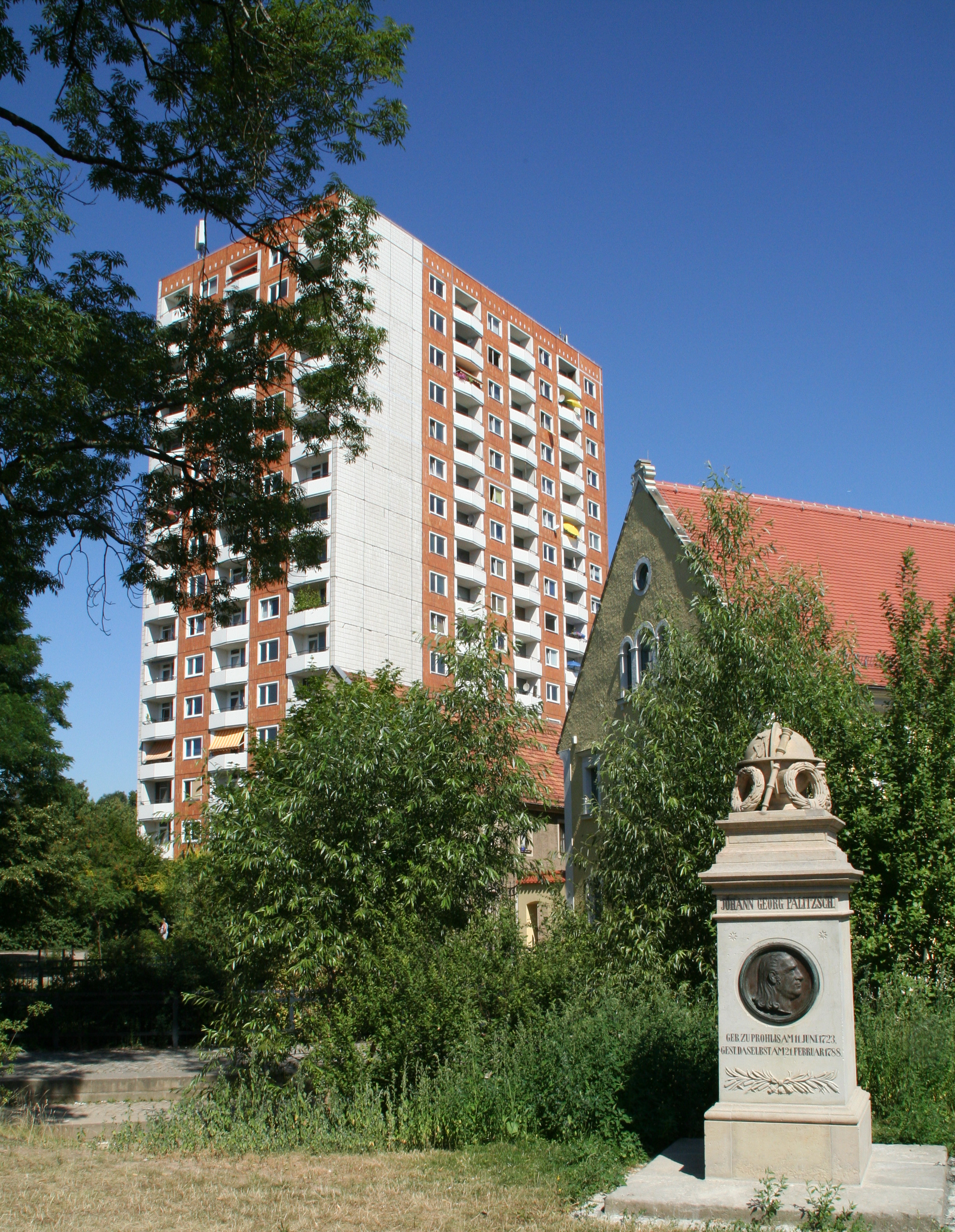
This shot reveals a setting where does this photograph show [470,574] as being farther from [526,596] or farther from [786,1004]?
[786,1004]

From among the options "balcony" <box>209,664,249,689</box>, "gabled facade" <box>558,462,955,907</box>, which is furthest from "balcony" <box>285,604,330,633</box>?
"gabled facade" <box>558,462,955,907</box>

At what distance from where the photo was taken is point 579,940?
1266 cm

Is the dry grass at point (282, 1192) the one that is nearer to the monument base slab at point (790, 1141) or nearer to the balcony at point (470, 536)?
the monument base slab at point (790, 1141)

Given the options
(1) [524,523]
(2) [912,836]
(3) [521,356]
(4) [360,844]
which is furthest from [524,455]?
(2) [912,836]

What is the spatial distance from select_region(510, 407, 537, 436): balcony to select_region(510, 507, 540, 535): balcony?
151 inches

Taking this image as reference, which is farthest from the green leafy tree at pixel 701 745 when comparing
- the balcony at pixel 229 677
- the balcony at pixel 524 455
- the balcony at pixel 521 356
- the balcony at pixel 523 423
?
the balcony at pixel 521 356

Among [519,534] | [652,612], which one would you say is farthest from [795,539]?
[519,534]

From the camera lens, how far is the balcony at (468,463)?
60.2 m

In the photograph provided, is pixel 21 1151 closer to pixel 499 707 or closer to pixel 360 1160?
pixel 360 1160

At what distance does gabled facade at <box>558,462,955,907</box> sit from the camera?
25750 mm

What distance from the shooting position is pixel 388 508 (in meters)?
54.2

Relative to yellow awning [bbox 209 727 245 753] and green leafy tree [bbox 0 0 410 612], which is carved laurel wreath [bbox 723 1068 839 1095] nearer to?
green leafy tree [bbox 0 0 410 612]

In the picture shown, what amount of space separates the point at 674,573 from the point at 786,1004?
18480 mm

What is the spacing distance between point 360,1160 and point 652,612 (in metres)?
19.0
